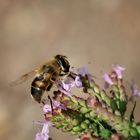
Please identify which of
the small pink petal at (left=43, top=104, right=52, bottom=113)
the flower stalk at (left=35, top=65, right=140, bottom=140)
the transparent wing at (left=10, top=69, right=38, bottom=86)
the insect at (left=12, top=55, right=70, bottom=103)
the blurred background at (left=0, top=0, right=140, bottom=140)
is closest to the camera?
the flower stalk at (left=35, top=65, right=140, bottom=140)

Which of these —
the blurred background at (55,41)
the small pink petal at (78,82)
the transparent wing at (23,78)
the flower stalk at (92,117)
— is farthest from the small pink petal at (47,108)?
the blurred background at (55,41)

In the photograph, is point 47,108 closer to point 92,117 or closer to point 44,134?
point 44,134

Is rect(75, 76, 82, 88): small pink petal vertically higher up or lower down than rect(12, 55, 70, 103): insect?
lower down

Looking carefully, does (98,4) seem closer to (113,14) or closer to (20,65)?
(113,14)

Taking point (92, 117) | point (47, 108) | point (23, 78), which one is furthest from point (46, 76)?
point (92, 117)

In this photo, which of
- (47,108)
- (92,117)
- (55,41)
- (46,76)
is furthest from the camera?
(55,41)

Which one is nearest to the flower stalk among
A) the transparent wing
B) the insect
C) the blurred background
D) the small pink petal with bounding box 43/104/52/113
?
the small pink petal with bounding box 43/104/52/113

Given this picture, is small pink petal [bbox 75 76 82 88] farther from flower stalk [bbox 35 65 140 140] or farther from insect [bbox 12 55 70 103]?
insect [bbox 12 55 70 103]
